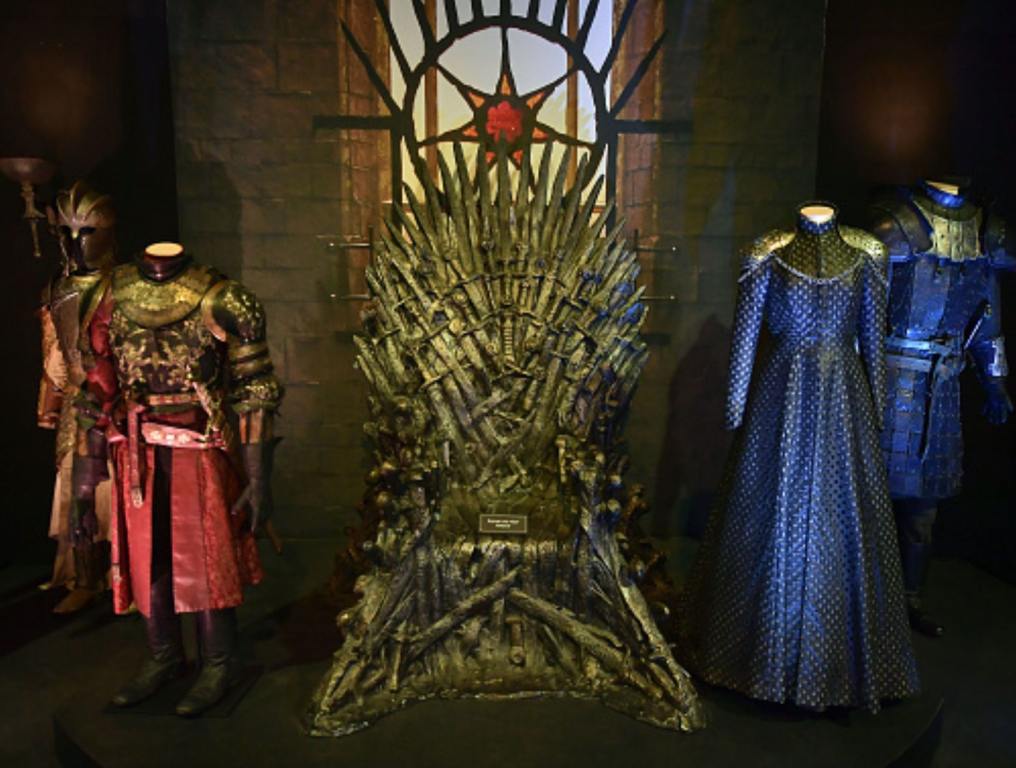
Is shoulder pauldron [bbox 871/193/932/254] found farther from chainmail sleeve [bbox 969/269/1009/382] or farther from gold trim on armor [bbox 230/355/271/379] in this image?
gold trim on armor [bbox 230/355/271/379]

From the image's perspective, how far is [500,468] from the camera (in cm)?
357

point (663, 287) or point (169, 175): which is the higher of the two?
point (169, 175)

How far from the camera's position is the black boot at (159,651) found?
3.12 m

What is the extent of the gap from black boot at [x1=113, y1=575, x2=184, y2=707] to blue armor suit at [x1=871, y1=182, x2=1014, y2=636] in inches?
116

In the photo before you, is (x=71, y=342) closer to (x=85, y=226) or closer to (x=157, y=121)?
(x=85, y=226)

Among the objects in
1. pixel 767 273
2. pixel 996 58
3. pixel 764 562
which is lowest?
pixel 764 562

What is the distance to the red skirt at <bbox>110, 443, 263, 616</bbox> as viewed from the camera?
3.01 metres

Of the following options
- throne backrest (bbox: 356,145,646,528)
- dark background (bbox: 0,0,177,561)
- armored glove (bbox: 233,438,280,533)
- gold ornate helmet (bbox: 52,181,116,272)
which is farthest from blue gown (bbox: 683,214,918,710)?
dark background (bbox: 0,0,177,561)

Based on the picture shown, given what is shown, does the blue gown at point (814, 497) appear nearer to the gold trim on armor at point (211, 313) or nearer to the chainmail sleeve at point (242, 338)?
the chainmail sleeve at point (242, 338)

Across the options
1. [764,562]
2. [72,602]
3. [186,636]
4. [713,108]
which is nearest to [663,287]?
[713,108]

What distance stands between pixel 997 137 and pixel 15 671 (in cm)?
515

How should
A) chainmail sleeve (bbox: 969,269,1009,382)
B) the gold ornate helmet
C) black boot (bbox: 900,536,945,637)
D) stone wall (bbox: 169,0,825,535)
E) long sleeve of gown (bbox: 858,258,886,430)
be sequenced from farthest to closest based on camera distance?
1. stone wall (bbox: 169,0,825,535)
2. black boot (bbox: 900,536,945,637)
3. chainmail sleeve (bbox: 969,269,1009,382)
4. the gold ornate helmet
5. long sleeve of gown (bbox: 858,258,886,430)

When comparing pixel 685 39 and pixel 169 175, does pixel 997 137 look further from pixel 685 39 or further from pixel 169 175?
pixel 169 175

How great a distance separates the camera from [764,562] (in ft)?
10.0
